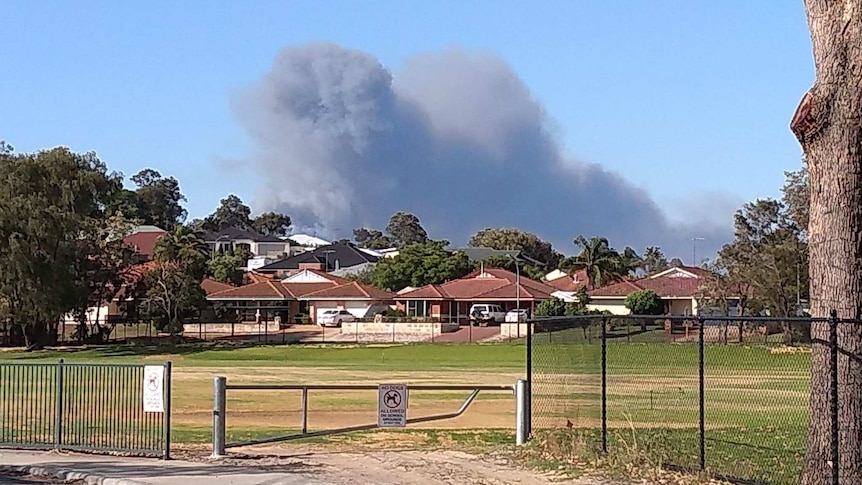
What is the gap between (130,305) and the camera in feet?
292

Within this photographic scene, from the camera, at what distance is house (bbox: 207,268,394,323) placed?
108 meters

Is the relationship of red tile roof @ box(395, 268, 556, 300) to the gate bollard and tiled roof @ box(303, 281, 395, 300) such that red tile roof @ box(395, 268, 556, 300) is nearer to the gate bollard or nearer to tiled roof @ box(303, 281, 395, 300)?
tiled roof @ box(303, 281, 395, 300)

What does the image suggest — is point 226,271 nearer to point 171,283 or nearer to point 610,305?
point 171,283

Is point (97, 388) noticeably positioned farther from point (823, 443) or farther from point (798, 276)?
point (798, 276)

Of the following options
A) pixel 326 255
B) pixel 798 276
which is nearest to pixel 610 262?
pixel 326 255

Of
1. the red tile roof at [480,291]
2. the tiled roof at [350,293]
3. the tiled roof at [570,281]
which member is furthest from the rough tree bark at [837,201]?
the tiled roof at [570,281]

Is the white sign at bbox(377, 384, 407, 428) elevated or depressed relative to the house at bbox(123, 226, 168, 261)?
depressed

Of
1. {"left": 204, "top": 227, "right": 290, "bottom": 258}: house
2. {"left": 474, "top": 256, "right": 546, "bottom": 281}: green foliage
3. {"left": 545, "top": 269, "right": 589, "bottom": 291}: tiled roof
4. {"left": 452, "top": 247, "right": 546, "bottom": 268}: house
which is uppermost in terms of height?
{"left": 204, "top": 227, "right": 290, "bottom": 258}: house

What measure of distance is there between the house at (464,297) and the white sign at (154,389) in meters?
83.3

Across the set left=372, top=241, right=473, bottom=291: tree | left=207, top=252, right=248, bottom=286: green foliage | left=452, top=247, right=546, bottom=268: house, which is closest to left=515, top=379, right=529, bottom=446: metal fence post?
left=372, top=241, right=473, bottom=291: tree

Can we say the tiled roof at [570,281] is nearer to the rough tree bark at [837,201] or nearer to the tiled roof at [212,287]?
the tiled roof at [212,287]

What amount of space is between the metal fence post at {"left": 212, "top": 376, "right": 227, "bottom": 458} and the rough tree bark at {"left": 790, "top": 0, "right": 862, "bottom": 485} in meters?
8.53

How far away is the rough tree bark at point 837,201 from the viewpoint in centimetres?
1372

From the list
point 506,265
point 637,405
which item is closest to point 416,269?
point 506,265
